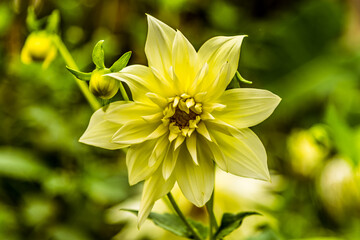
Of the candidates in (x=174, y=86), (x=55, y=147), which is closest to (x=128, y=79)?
(x=174, y=86)

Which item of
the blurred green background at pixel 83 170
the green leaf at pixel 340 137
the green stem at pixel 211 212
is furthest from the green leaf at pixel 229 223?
the green leaf at pixel 340 137

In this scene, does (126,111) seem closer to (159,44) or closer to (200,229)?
(159,44)

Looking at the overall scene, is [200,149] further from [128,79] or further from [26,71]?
[26,71]

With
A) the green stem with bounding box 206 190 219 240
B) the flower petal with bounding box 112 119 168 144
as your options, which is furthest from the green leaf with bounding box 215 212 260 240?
the flower petal with bounding box 112 119 168 144

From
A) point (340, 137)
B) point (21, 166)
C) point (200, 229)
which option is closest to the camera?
point (200, 229)

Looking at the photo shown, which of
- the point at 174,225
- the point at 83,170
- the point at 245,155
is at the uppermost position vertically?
the point at 245,155

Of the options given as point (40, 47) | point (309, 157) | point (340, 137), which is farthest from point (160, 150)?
point (309, 157)
